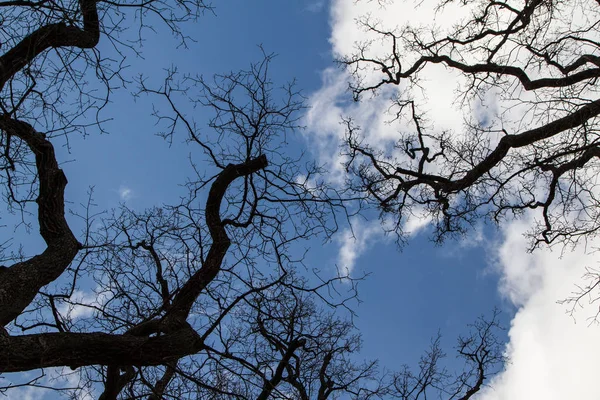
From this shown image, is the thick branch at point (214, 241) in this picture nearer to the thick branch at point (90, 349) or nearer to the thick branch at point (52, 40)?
the thick branch at point (90, 349)

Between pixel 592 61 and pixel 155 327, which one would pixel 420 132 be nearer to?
pixel 592 61

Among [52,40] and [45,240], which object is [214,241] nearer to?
[45,240]

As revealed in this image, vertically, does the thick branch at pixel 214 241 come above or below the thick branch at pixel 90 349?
above

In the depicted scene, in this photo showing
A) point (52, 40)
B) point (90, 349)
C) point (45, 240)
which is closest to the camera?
point (90, 349)

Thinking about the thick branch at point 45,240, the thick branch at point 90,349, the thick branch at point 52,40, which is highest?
the thick branch at point 52,40

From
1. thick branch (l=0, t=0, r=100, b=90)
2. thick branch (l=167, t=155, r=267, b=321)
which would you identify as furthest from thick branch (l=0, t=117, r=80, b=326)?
thick branch (l=167, t=155, r=267, b=321)

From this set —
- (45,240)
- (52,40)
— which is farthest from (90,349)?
(52,40)

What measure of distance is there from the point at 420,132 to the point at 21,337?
7.65m

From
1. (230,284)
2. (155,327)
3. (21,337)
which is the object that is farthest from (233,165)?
(21,337)

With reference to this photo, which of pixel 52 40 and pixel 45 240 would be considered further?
pixel 45 240

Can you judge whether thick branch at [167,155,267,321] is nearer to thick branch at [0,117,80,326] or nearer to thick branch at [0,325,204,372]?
thick branch at [0,325,204,372]

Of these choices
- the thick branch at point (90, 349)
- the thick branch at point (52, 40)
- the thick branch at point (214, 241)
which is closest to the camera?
the thick branch at point (90, 349)

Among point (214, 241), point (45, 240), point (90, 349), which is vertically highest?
point (214, 241)

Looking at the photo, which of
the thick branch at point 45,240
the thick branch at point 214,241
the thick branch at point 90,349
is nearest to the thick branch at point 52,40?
the thick branch at point 45,240
